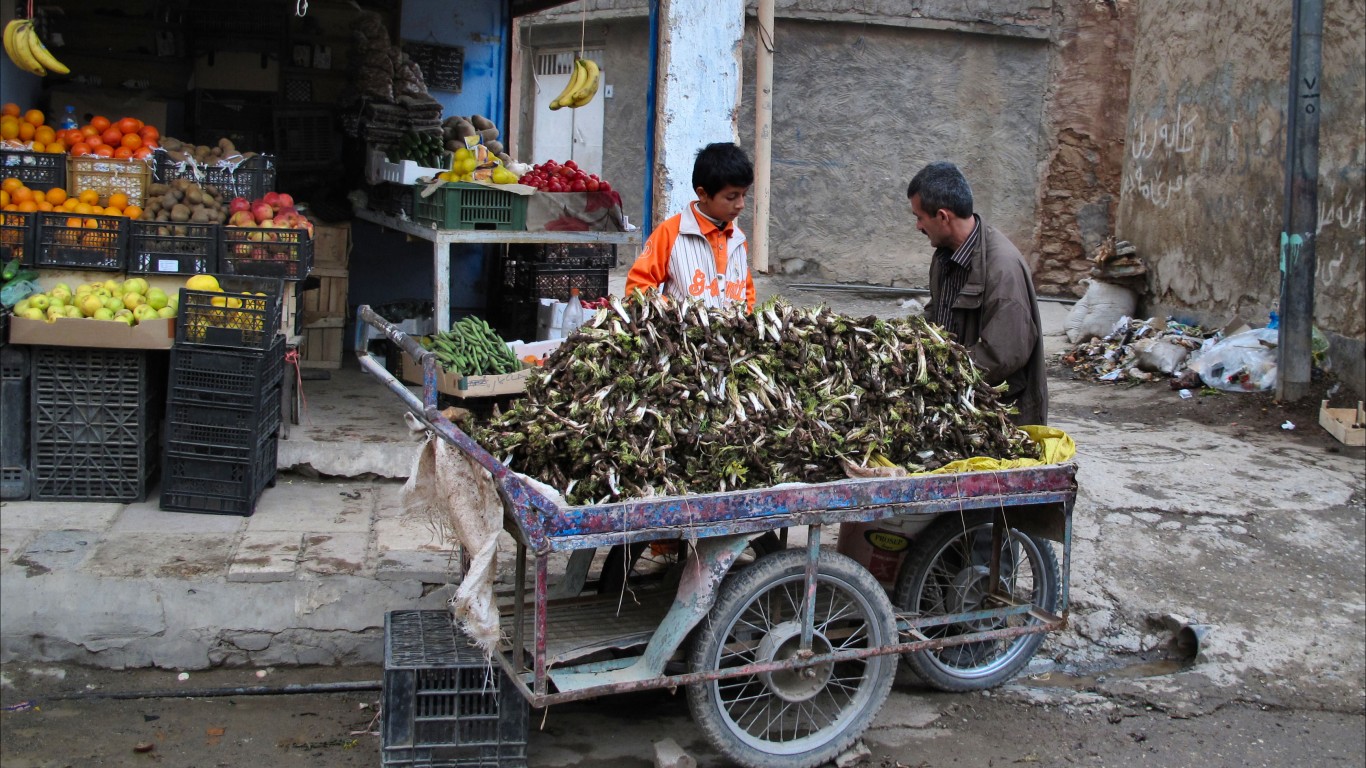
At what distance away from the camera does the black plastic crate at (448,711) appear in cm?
363

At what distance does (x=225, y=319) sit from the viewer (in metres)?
5.36

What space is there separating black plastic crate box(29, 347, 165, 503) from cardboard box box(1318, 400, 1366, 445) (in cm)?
662

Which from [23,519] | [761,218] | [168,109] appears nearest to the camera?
[23,519]

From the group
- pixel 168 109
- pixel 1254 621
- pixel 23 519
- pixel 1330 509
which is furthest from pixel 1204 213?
pixel 23 519

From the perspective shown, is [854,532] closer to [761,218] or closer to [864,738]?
[864,738]

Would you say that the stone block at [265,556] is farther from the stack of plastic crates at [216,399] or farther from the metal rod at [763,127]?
the metal rod at [763,127]

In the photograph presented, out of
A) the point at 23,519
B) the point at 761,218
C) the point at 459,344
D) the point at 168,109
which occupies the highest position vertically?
the point at 168,109

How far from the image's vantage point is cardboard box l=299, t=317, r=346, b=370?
26.5 feet

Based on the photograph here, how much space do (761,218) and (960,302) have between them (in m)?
2.55

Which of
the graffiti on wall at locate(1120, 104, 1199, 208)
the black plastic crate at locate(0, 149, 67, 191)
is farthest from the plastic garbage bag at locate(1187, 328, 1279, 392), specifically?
the black plastic crate at locate(0, 149, 67, 191)

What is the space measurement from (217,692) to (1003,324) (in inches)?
124

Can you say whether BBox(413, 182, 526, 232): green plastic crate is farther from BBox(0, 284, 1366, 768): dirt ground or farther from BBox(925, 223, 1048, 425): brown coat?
BBox(925, 223, 1048, 425): brown coat

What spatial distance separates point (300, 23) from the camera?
841 cm

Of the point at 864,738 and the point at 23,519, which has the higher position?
the point at 23,519
